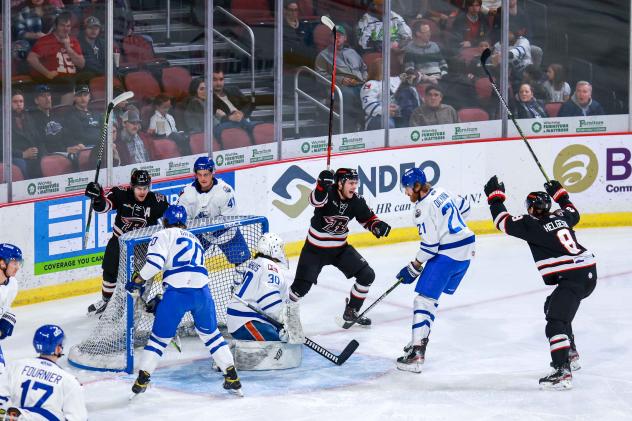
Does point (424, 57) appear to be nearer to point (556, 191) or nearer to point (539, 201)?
point (556, 191)

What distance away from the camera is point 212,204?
789cm

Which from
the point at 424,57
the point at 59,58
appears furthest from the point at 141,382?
the point at 424,57

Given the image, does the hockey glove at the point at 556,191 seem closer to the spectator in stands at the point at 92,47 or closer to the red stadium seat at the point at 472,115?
the spectator in stands at the point at 92,47

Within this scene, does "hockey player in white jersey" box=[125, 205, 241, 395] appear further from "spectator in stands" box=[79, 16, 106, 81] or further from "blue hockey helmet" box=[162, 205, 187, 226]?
"spectator in stands" box=[79, 16, 106, 81]

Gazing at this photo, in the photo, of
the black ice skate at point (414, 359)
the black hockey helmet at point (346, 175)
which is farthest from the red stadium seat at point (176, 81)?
the black ice skate at point (414, 359)

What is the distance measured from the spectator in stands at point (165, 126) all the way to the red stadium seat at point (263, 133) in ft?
2.03

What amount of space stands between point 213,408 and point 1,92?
3106 mm

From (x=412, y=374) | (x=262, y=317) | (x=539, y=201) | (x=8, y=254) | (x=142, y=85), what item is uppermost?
(x=142, y=85)

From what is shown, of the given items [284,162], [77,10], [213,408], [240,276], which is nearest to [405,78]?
[284,162]

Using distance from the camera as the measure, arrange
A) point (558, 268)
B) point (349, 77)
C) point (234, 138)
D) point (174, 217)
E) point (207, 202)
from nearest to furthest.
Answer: point (174, 217) → point (558, 268) → point (207, 202) → point (234, 138) → point (349, 77)

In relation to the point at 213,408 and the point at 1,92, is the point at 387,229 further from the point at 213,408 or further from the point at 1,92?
the point at 1,92

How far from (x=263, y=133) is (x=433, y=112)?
5.29ft

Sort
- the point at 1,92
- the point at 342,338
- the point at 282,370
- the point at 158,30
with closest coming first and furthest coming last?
the point at 282,370
the point at 342,338
the point at 1,92
the point at 158,30

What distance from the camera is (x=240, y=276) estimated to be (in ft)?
23.3
